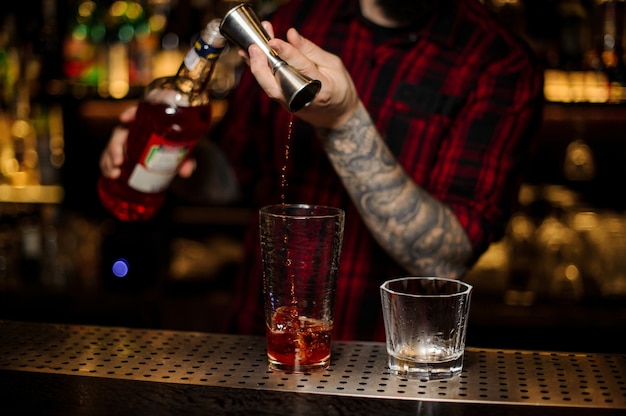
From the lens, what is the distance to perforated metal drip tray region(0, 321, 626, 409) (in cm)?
108

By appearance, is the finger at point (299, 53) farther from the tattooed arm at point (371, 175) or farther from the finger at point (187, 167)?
the finger at point (187, 167)

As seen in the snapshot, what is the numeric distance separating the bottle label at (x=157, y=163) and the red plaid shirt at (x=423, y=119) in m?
0.38

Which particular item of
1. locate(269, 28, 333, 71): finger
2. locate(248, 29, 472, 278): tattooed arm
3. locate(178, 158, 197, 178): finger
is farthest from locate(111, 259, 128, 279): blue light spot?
locate(269, 28, 333, 71): finger

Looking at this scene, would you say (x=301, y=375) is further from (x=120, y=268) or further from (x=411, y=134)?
(x=120, y=268)

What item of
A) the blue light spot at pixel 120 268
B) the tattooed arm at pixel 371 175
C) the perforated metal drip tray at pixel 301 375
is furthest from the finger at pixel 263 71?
the blue light spot at pixel 120 268

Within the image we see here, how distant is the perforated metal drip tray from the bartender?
0.41m

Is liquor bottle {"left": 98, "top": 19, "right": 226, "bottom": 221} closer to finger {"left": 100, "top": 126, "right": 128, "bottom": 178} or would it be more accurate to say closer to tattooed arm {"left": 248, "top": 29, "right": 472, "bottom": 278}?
finger {"left": 100, "top": 126, "right": 128, "bottom": 178}

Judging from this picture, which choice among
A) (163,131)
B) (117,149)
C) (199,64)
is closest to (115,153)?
(117,149)

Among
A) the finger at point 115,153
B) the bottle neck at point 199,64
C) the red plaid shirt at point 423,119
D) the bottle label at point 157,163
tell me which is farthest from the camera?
the red plaid shirt at point 423,119

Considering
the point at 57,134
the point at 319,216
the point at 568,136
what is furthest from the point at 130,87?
the point at 319,216

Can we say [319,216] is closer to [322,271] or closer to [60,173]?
[322,271]

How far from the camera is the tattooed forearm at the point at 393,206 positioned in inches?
56.6

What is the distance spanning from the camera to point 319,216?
1.13 m

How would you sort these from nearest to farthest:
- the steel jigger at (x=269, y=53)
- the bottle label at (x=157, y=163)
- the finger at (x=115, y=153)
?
the steel jigger at (x=269, y=53)
the bottle label at (x=157, y=163)
the finger at (x=115, y=153)
